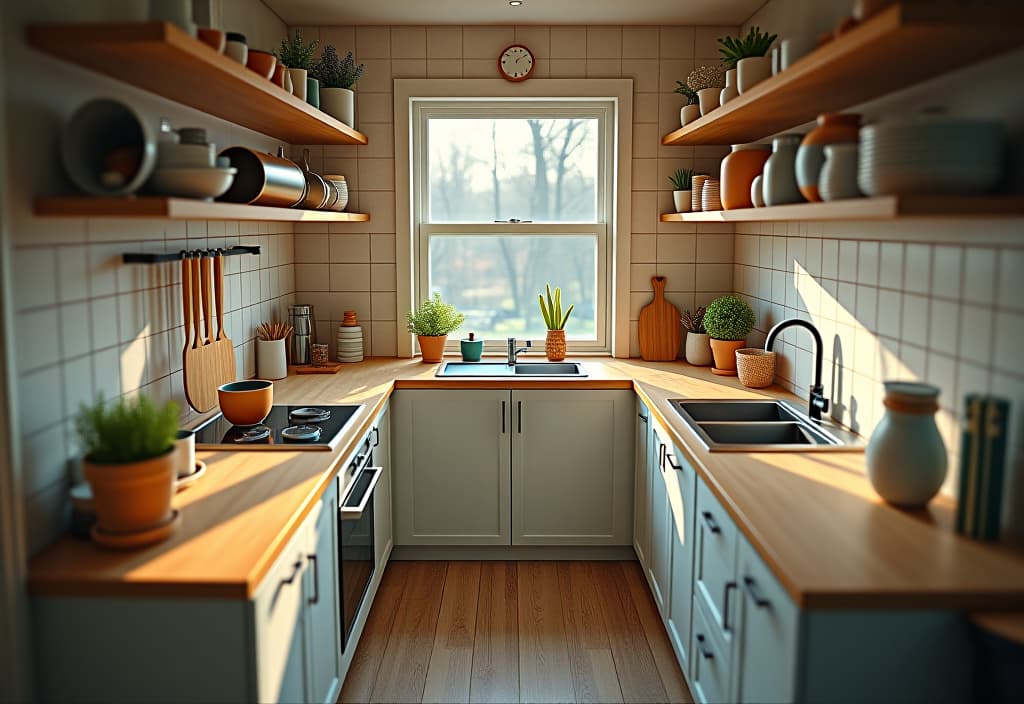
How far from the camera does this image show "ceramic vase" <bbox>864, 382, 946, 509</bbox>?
2059 mm

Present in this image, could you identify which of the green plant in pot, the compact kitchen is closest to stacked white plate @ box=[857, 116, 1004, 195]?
the compact kitchen

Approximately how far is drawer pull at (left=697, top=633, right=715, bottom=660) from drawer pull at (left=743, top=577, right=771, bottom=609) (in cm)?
44

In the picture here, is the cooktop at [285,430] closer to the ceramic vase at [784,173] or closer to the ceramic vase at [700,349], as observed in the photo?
the ceramic vase at [784,173]

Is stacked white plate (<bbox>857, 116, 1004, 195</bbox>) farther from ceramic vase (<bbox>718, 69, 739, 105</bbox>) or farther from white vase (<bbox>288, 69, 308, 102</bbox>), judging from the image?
white vase (<bbox>288, 69, 308, 102</bbox>)

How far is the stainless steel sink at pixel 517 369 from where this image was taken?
3.92 metres

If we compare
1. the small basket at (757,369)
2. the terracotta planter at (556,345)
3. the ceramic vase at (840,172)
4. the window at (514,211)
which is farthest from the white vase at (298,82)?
the small basket at (757,369)

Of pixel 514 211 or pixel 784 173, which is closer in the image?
pixel 784 173

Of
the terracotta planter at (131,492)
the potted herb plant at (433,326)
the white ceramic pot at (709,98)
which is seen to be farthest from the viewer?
the potted herb plant at (433,326)

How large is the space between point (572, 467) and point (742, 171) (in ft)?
4.66

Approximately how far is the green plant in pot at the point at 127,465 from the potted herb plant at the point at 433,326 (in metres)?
2.19

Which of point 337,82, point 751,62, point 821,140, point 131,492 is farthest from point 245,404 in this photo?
point 751,62

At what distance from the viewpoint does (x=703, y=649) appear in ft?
8.21

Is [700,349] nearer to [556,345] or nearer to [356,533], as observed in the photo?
[556,345]

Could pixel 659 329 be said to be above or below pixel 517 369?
above
